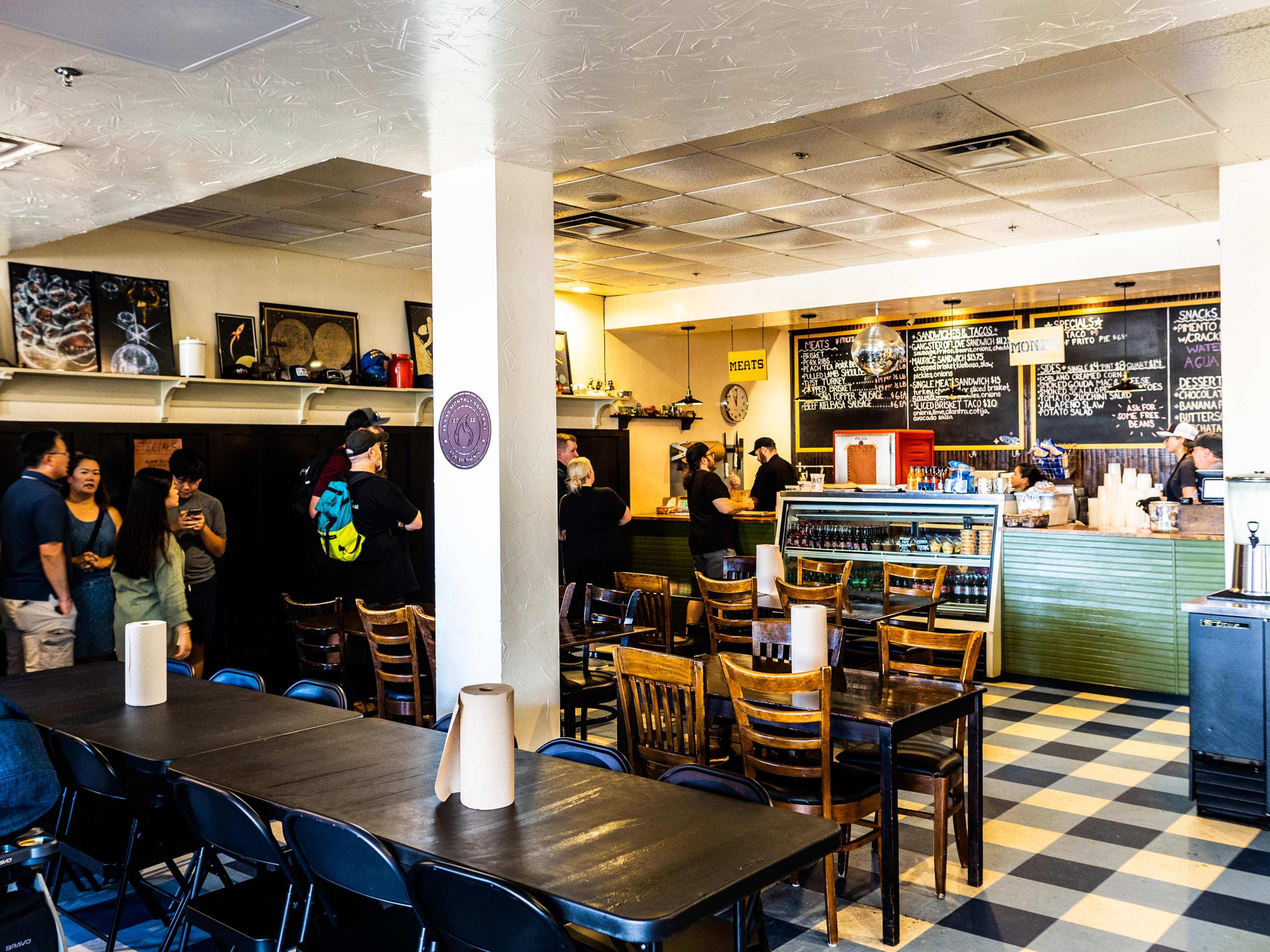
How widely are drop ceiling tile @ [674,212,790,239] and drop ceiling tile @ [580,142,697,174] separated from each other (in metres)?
1.35

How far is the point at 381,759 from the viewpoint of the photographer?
295 centimetres

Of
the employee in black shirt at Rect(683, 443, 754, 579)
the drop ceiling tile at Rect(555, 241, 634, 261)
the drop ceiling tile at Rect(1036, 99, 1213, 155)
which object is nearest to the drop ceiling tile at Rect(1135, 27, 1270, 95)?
the drop ceiling tile at Rect(1036, 99, 1213, 155)

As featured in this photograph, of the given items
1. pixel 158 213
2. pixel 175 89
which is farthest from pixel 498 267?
pixel 158 213

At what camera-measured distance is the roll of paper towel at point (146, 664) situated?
364 centimetres

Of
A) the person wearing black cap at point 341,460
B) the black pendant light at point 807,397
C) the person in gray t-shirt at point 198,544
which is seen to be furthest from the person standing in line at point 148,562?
the black pendant light at point 807,397

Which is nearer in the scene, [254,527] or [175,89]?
A: [175,89]

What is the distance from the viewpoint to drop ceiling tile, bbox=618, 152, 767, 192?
542cm

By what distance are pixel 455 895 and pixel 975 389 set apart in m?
9.58

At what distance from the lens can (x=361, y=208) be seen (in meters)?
6.21

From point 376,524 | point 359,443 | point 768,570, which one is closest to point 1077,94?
point 768,570

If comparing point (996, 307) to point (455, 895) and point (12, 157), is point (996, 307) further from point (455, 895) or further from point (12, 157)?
point (455, 895)

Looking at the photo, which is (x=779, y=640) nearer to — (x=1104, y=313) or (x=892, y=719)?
(x=892, y=719)

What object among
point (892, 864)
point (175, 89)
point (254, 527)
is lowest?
point (892, 864)

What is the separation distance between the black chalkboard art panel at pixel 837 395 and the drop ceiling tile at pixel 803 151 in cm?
585
